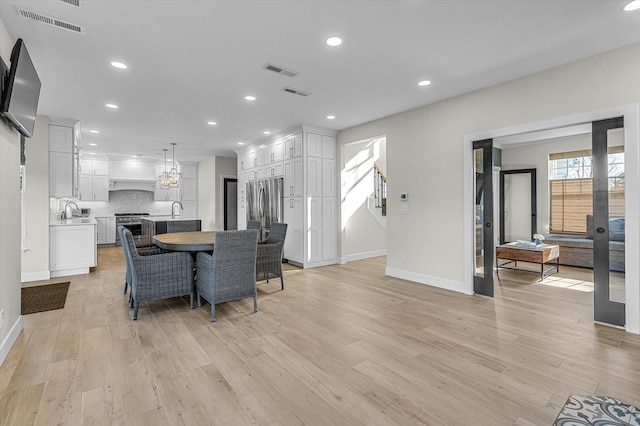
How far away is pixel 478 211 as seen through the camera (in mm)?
4141

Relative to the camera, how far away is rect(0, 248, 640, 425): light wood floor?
1.80m

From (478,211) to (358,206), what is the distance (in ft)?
9.50

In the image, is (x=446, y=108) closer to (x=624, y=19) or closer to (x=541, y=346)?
(x=624, y=19)

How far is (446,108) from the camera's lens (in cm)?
439

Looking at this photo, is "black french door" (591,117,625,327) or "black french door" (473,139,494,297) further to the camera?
"black french door" (473,139,494,297)

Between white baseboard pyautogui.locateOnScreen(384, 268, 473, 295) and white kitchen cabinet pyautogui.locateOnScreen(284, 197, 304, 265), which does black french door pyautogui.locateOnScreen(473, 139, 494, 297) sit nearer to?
white baseboard pyautogui.locateOnScreen(384, 268, 473, 295)

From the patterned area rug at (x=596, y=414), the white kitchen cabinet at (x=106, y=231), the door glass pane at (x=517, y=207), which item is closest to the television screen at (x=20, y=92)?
the patterned area rug at (x=596, y=414)

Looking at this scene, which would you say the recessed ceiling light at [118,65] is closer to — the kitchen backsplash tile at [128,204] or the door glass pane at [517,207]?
the kitchen backsplash tile at [128,204]

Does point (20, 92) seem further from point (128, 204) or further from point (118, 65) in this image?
point (128, 204)

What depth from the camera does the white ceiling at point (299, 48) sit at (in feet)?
7.80

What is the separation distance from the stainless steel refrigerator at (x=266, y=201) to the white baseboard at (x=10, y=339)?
410 cm

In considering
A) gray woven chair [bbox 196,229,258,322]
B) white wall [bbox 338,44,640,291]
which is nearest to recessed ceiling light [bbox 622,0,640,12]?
white wall [bbox 338,44,640,291]

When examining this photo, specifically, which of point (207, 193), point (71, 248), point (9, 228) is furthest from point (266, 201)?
point (9, 228)

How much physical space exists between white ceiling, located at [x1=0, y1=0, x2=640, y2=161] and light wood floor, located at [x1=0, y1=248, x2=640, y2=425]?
2585 millimetres
